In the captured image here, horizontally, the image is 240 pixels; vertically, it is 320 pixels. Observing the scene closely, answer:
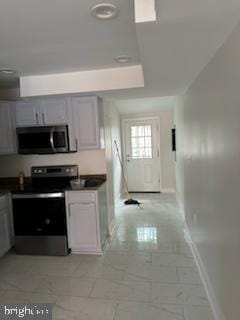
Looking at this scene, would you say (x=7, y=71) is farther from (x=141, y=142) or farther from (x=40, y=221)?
(x=141, y=142)

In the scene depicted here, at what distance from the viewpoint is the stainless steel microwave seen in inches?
131

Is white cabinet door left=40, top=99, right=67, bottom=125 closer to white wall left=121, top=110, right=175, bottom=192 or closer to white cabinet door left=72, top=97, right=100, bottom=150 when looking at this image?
white cabinet door left=72, top=97, right=100, bottom=150

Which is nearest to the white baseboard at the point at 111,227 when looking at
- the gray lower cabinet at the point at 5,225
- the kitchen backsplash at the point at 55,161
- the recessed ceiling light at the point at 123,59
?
the kitchen backsplash at the point at 55,161

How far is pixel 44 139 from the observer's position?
3348 mm

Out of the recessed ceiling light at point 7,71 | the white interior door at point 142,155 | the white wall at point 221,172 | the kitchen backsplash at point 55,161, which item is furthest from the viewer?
the white interior door at point 142,155

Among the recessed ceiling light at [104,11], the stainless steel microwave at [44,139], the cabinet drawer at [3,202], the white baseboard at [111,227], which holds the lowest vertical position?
the white baseboard at [111,227]

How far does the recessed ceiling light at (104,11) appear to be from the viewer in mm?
1519

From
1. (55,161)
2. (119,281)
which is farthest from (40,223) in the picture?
(119,281)

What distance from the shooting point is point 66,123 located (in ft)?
11.1

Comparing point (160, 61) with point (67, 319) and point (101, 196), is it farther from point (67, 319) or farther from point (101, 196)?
point (67, 319)

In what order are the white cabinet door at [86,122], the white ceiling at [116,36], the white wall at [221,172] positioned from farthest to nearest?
the white cabinet door at [86,122] → the white wall at [221,172] → the white ceiling at [116,36]

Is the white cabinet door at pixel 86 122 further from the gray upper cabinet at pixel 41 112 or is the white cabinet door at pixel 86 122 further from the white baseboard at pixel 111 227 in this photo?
the white baseboard at pixel 111 227

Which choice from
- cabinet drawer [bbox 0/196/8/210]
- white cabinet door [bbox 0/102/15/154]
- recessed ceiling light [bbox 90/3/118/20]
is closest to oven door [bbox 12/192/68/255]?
cabinet drawer [bbox 0/196/8/210]

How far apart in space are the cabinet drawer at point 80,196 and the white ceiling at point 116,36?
1.54 m
